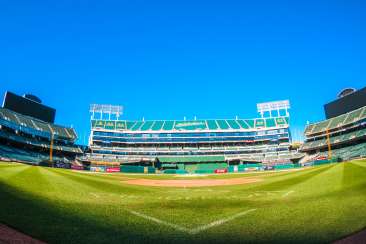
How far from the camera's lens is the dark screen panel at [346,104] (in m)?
67.0

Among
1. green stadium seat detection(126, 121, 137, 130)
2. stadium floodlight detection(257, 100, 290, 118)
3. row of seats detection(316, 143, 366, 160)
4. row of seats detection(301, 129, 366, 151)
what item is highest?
stadium floodlight detection(257, 100, 290, 118)

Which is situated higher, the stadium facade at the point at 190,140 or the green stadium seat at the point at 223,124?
the green stadium seat at the point at 223,124

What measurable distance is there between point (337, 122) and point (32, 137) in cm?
7826

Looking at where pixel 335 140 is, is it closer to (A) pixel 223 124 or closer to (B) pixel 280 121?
(B) pixel 280 121

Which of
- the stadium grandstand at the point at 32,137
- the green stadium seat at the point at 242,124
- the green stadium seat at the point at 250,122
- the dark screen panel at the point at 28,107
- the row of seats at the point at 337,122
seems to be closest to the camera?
the stadium grandstand at the point at 32,137

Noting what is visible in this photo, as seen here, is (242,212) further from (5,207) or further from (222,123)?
(222,123)

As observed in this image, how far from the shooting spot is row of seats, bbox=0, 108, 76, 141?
58375 millimetres

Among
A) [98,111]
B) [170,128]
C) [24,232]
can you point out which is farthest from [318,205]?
[98,111]

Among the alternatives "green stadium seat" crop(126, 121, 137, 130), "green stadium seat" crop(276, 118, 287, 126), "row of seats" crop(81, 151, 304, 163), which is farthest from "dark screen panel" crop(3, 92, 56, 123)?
"green stadium seat" crop(276, 118, 287, 126)

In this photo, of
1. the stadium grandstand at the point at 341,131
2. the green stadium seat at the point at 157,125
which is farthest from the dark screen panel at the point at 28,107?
the stadium grandstand at the point at 341,131

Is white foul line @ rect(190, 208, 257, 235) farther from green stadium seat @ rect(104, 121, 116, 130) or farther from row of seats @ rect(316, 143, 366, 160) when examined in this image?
green stadium seat @ rect(104, 121, 116, 130)

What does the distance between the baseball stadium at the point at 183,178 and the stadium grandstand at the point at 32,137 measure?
30 cm

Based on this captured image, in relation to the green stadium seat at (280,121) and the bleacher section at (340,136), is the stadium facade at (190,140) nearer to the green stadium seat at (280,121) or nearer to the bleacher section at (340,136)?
the green stadium seat at (280,121)

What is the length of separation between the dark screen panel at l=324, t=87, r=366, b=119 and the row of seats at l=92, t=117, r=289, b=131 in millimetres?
13153
